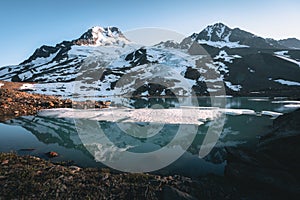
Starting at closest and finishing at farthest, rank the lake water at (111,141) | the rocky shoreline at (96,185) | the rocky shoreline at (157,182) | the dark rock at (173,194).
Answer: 1. the dark rock at (173,194)
2. the rocky shoreline at (96,185)
3. the rocky shoreline at (157,182)
4. the lake water at (111,141)

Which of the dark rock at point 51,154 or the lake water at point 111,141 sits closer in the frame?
the lake water at point 111,141

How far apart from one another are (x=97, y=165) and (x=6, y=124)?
22.7m

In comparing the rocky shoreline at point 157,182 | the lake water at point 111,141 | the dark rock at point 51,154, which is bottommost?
the lake water at point 111,141

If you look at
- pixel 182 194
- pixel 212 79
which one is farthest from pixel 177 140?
pixel 212 79

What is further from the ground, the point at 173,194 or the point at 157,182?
the point at 173,194

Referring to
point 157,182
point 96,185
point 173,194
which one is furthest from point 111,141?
point 173,194

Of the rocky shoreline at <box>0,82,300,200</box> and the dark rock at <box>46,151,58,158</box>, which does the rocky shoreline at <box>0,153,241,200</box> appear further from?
the dark rock at <box>46,151,58,158</box>

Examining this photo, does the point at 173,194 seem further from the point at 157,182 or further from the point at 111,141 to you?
the point at 111,141

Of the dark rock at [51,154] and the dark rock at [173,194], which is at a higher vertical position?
the dark rock at [173,194]

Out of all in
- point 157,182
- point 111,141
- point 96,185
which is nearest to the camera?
point 96,185

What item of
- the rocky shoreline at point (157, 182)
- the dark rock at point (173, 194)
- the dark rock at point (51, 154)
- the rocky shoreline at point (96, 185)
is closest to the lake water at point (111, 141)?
the dark rock at point (51, 154)

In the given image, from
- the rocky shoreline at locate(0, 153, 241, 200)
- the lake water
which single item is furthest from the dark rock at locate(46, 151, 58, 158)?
the rocky shoreline at locate(0, 153, 241, 200)

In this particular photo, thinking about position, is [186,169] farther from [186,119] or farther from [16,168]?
[186,119]

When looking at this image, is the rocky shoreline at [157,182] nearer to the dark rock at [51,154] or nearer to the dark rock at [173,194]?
the dark rock at [173,194]
